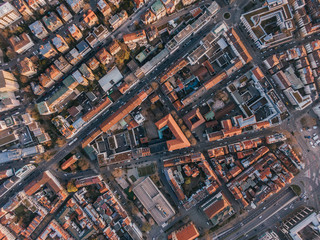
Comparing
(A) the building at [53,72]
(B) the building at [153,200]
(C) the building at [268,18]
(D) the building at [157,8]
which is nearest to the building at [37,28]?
(A) the building at [53,72]

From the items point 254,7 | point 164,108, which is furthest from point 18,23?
point 254,7

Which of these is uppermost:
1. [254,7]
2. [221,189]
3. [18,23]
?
[18,23]

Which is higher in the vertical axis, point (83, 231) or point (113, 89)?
point (113, 89)

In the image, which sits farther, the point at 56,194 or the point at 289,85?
the point at 56,194

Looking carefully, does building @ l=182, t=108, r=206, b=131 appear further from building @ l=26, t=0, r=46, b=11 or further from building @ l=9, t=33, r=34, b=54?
building @ l=26, t=0, r=46, b=11

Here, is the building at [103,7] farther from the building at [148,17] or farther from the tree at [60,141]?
the tree at [60,141]

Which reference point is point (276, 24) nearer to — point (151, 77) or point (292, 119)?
point (292, 119)

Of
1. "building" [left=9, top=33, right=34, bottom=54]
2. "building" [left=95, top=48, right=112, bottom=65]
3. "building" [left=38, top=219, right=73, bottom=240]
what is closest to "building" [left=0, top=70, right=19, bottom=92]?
"building" [left=9, top=33, right=34, bottom=54]
